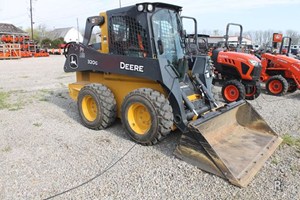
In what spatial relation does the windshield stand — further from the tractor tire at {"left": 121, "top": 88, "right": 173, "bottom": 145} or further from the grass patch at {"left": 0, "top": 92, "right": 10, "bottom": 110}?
the grass patch at {"left": 0, "top": 92, "right": 10, "bottom": 110}

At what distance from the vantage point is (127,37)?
4668mm

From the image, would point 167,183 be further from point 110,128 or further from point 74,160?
point 110,128

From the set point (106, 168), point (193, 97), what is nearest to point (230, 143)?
point (193, 97)

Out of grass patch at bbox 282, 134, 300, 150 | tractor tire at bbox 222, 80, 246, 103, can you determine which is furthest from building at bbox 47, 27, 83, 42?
grass patch at bbox 282, 134, 300, 150

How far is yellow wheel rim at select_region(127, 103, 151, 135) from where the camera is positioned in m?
4.36

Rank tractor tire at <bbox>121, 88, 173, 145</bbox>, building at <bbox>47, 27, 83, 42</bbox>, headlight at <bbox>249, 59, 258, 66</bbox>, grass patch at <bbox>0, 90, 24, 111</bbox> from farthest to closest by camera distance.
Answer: building at <bbox>47, 27, 83, 42</bbox>, headlight at <bbox>249, 59, 258, 66</bbox>, grass patch at <bbox>0, 90, 24, 111</bbox>, tractor tire at <bbox>121, 88, 173, 145</bbox>

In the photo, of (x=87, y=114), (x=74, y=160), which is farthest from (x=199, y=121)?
(x=87, y=114)

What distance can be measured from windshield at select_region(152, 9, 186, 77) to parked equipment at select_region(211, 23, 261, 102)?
3016 millimetres

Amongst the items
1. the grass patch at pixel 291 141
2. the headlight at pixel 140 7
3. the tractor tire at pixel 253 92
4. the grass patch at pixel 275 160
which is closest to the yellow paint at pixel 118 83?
the headlight at pixel 140 7

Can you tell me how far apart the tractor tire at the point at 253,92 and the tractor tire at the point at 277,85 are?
1.33 m

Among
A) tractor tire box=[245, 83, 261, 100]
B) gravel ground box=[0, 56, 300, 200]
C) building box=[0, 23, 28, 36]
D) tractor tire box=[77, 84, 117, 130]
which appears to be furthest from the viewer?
building box=[0, 23, 28, 36]

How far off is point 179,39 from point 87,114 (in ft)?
7.51

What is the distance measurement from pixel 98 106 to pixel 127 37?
1335 mm

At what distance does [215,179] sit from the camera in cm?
331
